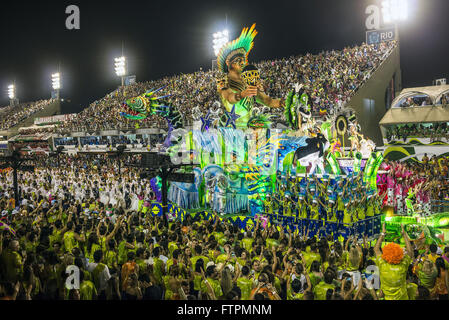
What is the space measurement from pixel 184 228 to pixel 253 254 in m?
3.61

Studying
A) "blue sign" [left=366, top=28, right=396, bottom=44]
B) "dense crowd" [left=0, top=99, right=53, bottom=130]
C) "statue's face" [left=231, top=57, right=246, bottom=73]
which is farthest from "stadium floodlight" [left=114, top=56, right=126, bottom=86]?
"statue's face" [left=231, top=57, right=246, bottom=73]

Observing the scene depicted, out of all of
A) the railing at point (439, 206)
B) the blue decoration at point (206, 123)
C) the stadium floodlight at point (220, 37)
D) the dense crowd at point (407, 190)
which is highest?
the stadium floodlight at point (220, 37)

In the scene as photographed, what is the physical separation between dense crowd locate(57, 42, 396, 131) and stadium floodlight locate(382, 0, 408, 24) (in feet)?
10.9

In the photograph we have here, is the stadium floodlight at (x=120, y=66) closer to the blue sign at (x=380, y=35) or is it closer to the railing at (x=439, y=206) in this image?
the blue sign at (x=380, y=35)

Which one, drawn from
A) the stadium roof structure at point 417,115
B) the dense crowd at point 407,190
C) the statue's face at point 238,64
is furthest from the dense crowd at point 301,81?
the dense crowd at point 407,190

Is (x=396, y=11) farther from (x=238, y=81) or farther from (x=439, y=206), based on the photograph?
(x=439, y=206)

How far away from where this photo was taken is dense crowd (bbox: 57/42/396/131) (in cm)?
2683

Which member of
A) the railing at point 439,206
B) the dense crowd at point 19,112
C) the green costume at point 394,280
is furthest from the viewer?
the dense crowd at point 19,112

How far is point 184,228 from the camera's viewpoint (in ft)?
33.9

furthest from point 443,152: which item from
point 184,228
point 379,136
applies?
point 184,228

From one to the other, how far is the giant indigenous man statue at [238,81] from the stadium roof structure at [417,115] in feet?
41.4

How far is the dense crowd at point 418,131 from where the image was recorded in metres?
23.4

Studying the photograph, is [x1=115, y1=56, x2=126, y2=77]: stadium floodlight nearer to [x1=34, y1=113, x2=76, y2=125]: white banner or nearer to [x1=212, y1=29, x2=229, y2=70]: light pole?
[x1=34, y1=113, x2=76, y2=125]: white banner
